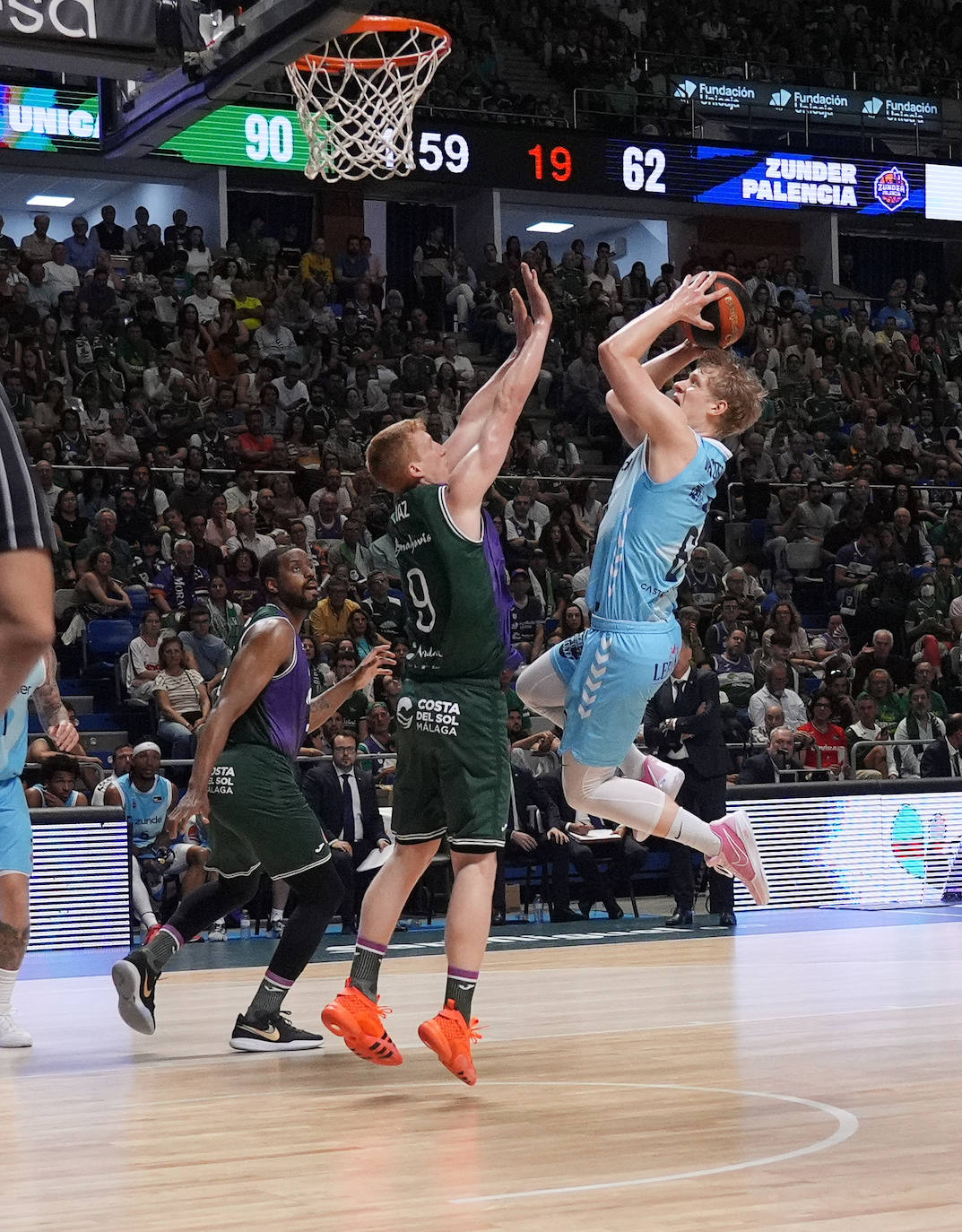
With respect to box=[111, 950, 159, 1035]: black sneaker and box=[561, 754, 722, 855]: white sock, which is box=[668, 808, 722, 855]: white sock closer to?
box=[561, 754, 722, 855]: white sock

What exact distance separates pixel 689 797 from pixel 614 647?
6.05 metres

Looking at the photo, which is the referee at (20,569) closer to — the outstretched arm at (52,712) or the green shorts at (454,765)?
the green shorts at (454,765)

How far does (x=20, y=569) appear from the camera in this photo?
260 cm

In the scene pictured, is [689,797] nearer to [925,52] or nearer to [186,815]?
[186,815]

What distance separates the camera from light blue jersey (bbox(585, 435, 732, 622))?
220 inches

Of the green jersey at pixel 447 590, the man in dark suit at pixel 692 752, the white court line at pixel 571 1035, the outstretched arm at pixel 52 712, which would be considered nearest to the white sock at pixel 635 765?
the green jersey at pixel 447 590

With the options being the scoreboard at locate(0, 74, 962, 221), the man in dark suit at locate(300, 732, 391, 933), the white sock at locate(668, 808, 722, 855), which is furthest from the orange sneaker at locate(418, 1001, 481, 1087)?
the scoreboard at locate(0, 74, 962, 221)

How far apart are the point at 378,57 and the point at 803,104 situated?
14280 millimetres

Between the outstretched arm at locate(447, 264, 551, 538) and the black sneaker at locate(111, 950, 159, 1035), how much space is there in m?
2.10

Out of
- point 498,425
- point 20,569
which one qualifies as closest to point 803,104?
point 498,425

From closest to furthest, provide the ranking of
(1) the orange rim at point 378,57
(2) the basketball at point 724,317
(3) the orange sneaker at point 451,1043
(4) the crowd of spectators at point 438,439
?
1. (3) the orange sneaker at point 451,1043
2. (2) the basketball at point 724,317
3. (1) the orange rim at point 378,57
4. (4) the crowd of spectators at point 438,439

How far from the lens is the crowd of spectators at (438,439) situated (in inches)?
549

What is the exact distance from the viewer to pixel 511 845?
40.3ft

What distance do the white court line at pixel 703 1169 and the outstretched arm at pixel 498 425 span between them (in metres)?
1.87
